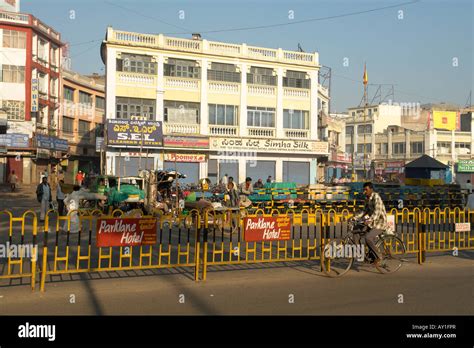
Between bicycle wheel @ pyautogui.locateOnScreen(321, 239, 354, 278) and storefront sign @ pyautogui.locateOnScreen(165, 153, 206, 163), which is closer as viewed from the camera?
bicycle wheel @ pyautogui.locateOnScreen(321, 239, 354, 278)

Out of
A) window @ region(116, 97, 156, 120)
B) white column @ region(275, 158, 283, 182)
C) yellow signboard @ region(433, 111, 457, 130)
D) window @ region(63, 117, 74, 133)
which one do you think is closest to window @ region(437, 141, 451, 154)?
yellow signboard @ region(433, 111, 457, 130)

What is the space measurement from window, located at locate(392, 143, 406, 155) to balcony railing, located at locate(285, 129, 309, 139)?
39.2m

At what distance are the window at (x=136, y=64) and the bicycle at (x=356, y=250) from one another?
89.3 feet

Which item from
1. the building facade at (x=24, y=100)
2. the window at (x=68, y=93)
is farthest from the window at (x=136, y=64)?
the window at (x=68, y=93)

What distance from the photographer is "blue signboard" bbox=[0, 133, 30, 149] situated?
127 feet

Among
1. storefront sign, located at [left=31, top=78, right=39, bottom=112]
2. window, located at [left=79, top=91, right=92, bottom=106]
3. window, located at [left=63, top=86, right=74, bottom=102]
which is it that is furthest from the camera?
window, located at [left=79, top=91, right=92, bottom=106]

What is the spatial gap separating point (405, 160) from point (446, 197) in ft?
156

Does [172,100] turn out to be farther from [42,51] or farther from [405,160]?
[405,160]

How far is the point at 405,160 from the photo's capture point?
2817 inches

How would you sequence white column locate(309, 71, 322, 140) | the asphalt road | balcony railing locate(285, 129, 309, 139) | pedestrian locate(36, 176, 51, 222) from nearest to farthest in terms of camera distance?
1. the asphalt road
2. pedestrian locate(36, 176, 51, 222)
3. balcony railing locate(285, 129, 309, 139)
4. white column locate(309, 71, 322, 140)

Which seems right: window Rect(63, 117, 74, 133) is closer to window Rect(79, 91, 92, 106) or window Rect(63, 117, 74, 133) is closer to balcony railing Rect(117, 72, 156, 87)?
window Rect(79, 91, 92, 106)

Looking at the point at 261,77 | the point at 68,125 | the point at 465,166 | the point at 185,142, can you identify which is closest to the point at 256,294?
the point at 185,142
